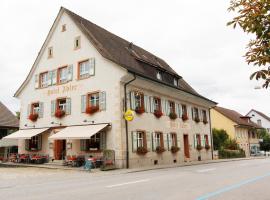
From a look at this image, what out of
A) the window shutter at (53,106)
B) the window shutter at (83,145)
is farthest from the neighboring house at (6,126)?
the window shutter at (83,145)

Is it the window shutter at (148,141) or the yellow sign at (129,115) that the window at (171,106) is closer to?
the window shutter at (148,141)

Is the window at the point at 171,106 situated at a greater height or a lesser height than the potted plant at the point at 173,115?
greater

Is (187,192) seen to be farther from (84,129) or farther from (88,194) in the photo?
(84,129)

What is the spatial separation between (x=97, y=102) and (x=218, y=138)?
898 inches

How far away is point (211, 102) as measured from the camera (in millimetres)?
34000

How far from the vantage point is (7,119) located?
103 feet

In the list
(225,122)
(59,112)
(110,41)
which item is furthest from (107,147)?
(225,122)

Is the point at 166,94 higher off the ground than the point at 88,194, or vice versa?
the point at 166,94

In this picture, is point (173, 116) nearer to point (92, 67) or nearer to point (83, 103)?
point (83, 103)

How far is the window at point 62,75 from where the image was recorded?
2444 cm

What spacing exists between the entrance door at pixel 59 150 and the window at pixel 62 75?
4.80m

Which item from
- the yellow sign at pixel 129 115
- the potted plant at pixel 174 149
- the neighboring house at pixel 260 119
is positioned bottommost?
the potted plant at pixel 174 149

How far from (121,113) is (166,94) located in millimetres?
6917

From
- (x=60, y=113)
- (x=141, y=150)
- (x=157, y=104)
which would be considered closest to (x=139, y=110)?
(x=141, y=150)
